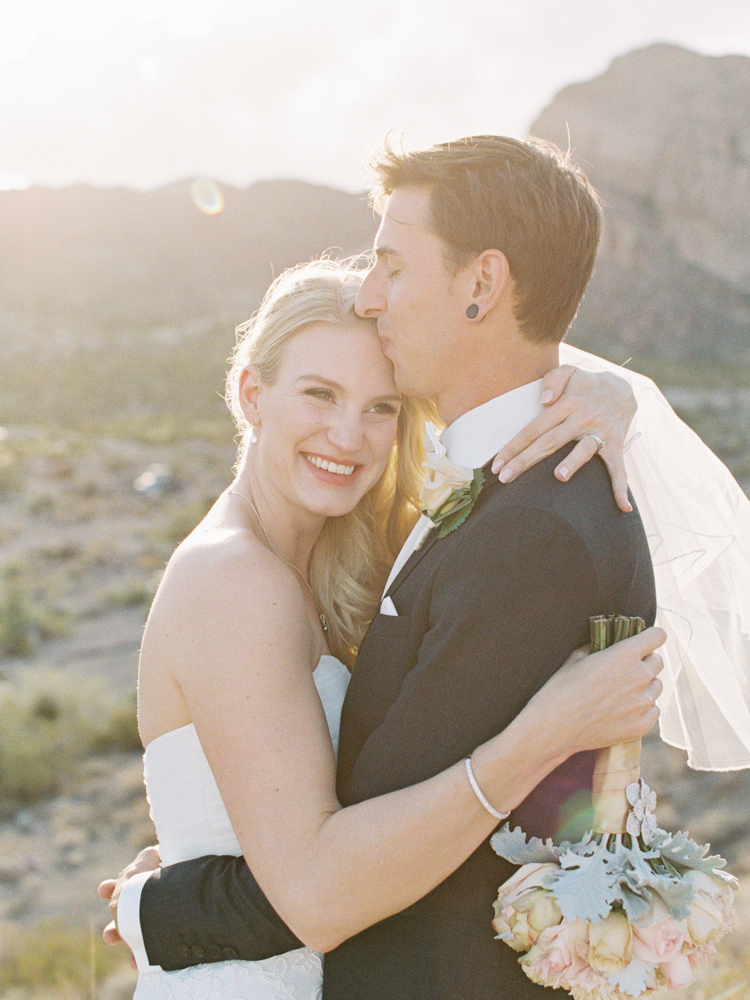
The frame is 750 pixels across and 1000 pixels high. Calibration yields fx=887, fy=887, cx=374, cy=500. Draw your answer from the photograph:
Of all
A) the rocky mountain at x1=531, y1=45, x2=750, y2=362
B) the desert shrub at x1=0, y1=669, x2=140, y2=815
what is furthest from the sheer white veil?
the rocky mountain at x1=531, y1=45, x2=750, y2=362

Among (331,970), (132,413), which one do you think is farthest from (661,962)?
(132,413)

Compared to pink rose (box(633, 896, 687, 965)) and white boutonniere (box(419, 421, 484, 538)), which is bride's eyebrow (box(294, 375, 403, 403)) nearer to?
white boutonniere (box(419, 421, 484, 538))

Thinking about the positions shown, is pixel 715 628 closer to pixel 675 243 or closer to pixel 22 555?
pixel 22 555

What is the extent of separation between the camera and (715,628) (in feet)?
8.77

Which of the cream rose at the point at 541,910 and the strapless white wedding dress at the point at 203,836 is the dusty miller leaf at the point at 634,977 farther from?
the strapless white wedding dress at the point at 203,836

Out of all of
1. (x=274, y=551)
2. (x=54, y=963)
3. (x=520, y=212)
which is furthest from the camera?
(x=54, y=963)

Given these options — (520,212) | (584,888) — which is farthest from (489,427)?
(584,888)

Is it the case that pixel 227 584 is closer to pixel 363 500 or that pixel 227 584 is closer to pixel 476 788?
pixel 476 788

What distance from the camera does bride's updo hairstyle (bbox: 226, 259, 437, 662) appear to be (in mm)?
2785

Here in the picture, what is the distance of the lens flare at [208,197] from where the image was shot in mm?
71838

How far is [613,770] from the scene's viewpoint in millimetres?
1897

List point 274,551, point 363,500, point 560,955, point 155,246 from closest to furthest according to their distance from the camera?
point 560,955 → point 274,551 → point 363,500 → point 155,246

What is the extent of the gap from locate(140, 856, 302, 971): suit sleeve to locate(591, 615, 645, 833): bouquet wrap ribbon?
0.78m

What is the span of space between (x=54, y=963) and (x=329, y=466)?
12.9ft
